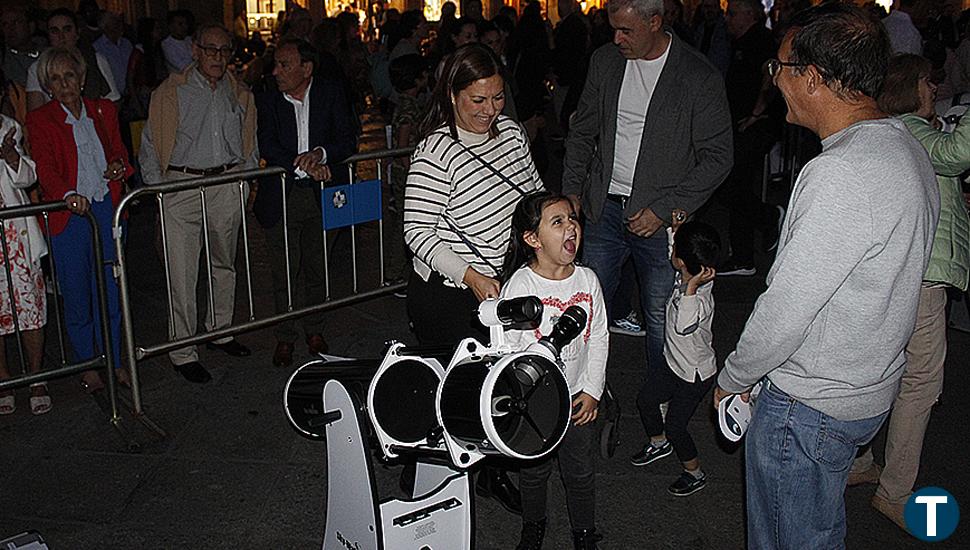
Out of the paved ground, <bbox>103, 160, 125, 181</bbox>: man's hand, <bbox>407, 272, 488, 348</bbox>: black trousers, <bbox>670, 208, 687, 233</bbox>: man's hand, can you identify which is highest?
<bbox>103, 160, 125, 181</bbox>: man's hand

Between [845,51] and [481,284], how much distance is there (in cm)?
160

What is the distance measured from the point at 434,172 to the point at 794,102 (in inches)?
64.0

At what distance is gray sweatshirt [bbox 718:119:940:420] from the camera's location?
257 cm

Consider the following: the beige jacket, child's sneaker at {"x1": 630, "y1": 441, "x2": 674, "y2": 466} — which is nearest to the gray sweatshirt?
child's sneaker at {"x1": 630, "y1": 441, "x2": 674, "y2": 466}

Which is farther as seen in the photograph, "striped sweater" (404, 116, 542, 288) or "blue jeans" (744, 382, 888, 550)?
"striped sweater" (404, 116, 542, 288)

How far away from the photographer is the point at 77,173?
5.49 meters

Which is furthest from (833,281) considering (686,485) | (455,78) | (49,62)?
(49,62)

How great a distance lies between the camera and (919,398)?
14.3 feet

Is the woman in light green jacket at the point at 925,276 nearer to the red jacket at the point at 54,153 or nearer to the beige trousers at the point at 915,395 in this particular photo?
the beige trousers at the point at 915,395

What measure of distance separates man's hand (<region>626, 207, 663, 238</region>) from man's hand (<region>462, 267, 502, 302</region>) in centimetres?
125

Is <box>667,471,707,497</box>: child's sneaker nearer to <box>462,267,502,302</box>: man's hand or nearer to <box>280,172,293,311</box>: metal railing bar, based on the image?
<box>462,267,502,302</box>: man's hand

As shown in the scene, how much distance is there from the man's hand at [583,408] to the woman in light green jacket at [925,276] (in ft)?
4.76

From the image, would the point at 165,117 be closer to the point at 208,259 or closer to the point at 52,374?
the point at 208,259

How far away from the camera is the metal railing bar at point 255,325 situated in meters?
5.54
